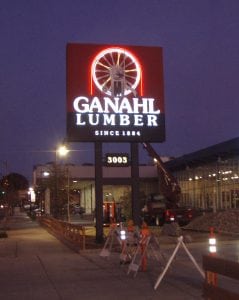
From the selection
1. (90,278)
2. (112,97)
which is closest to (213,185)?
(112,97)

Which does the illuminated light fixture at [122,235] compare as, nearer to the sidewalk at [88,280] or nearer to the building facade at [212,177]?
the sidewalk at [88,280]

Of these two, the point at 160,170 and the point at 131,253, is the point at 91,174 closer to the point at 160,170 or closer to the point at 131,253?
the point at 160,170

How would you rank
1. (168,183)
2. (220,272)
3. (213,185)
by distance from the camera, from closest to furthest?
(220,272) < (168,183) < (213,185)

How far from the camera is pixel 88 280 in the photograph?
1514 centimetres

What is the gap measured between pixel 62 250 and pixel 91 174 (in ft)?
210

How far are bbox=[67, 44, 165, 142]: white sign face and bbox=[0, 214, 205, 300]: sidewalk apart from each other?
7.44 meters

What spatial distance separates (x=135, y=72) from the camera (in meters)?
29.0

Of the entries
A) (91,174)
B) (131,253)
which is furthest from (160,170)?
(91,174)

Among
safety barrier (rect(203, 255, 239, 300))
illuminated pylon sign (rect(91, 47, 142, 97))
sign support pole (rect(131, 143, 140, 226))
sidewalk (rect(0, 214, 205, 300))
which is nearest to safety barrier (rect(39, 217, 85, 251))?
sign support pole (rect(131, 143, 140, 226))

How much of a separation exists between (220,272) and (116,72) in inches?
811

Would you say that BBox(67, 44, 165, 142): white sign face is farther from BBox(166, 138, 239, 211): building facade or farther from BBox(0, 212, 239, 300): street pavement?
BBox(166, 138, 239, 211): building facade

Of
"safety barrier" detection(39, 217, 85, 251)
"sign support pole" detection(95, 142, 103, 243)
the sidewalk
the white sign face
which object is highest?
the white sign face

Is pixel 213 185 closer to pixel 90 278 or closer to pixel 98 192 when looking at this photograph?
pixel 98 192

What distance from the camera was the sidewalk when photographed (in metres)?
12.7
